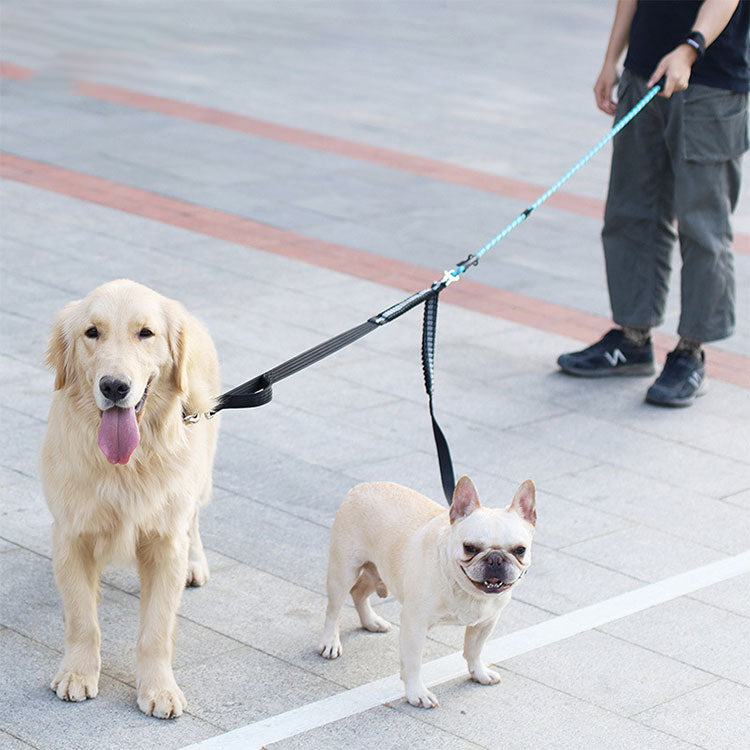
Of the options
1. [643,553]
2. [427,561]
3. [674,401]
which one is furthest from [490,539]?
[674,401]

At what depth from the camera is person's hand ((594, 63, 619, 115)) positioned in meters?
7.40

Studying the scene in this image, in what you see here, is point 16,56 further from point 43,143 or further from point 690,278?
point 690,278

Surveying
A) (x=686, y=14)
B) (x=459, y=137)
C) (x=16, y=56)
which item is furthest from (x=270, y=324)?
(x=16, y=56)

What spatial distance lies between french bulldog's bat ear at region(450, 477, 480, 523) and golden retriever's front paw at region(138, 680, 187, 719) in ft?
3.26

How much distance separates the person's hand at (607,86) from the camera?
740 cm

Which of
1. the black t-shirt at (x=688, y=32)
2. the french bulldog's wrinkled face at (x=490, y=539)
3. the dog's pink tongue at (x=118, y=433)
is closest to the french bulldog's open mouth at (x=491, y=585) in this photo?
the french bulldog's wrinkled face at (x=490, y=539)

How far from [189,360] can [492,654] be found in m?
1.45

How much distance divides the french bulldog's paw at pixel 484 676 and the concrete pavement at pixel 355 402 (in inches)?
1.2

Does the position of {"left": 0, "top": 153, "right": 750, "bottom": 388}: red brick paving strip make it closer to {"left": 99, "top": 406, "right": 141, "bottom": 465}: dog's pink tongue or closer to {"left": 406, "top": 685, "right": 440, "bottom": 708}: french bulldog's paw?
{"left": 406, "top": 685, "right": 440, "bottom": 708}: french bulldog's paw

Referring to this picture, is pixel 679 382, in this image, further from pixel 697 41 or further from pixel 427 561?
pixel 427 561

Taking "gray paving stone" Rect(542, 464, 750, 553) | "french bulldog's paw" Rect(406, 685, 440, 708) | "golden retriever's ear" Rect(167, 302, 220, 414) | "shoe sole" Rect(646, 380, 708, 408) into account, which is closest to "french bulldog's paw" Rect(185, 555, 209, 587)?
"golden retriever's ear" Rect(167, 302, 220, 414)

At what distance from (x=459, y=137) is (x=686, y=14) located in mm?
6716

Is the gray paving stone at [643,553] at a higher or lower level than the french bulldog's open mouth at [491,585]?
lower

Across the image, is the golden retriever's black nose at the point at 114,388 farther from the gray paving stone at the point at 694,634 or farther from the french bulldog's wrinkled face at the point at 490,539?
the gray paving stone at the point at 694,634
